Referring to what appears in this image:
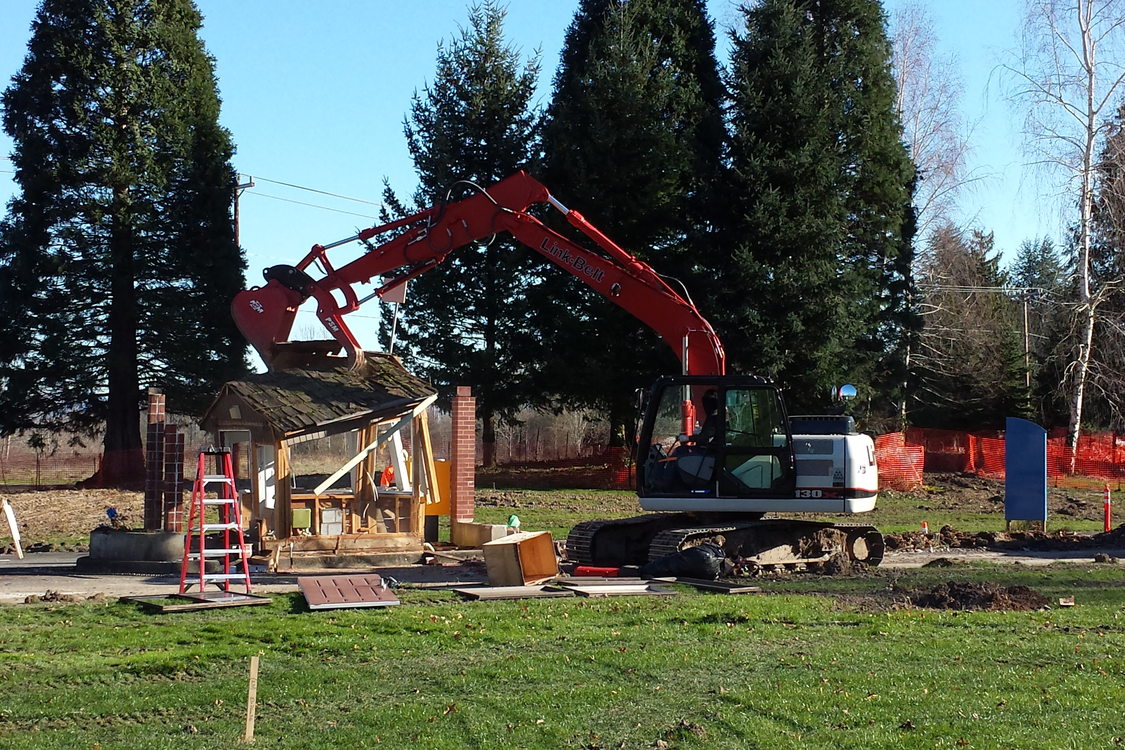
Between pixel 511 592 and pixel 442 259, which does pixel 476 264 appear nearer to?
pixel 442 259

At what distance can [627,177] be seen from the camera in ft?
114

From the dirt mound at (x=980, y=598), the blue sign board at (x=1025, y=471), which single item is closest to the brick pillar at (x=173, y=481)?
the dirt mound at (x=980, y=598)

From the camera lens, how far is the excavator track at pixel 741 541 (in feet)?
50.8

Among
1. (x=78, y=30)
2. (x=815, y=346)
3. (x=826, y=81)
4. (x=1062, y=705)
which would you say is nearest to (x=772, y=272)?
(x=815, y=346)

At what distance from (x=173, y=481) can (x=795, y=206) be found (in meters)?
21.6

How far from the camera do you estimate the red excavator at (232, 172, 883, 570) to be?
15461 millimetres

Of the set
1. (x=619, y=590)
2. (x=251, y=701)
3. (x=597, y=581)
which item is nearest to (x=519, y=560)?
(x=597, y=581)

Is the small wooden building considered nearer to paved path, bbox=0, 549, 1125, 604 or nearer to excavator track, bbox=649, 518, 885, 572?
paved path, bbox=0, 549, 1125, 604

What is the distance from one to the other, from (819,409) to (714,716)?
90.7 feet

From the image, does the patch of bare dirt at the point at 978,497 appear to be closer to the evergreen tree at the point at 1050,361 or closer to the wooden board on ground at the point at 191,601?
the evergreen tree at the point at 1050,361

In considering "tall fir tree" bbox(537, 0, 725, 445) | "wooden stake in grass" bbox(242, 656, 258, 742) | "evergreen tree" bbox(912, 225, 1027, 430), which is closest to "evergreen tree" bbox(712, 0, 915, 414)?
"tall fir tree" bbox(537, 0, 725, 445)

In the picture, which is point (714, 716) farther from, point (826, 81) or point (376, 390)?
point (826, 81)

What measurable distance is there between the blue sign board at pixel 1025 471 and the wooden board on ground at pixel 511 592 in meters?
10.8

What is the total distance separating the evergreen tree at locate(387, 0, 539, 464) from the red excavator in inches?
710
